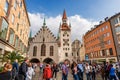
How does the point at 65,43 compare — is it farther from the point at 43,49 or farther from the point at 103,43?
the point at 103,43

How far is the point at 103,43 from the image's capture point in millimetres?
41938

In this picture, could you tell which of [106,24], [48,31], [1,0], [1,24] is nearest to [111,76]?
[1,24]

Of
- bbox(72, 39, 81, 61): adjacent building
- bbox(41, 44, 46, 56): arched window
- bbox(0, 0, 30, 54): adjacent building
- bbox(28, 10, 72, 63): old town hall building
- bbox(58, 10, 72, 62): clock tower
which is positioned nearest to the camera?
bbox(0, 0, 30, 54): adjacent building

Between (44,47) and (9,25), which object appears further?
(44,47)

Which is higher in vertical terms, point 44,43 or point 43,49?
point 44,43

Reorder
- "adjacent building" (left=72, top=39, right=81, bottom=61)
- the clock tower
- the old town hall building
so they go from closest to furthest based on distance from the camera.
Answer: the old town hall building < the clock tower < "adjacent building" (left=72, top=39, right=81, bottom=61)

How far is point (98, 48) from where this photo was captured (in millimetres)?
45000

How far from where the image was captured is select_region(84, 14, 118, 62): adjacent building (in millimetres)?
37094

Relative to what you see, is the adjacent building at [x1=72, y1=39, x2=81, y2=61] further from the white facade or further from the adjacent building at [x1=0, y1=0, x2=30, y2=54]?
the adjacent building at [x1=0, y1=0, x2=30, y2=54]

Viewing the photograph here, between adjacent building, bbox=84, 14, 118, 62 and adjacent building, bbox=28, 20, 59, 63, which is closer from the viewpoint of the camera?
adjacent building, bbox=84, 14, 118, 62

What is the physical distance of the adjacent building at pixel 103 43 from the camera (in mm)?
37094

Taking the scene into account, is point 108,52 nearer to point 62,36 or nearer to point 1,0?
point 62,36

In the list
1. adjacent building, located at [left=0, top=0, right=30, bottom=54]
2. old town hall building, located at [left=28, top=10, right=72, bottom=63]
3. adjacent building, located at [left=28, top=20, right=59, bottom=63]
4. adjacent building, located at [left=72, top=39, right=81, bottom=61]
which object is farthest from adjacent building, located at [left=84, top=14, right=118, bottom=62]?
adjacent building, located at [left=72, top=39, right=81, bottom=61]

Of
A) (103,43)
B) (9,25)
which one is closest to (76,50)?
(103,43)
